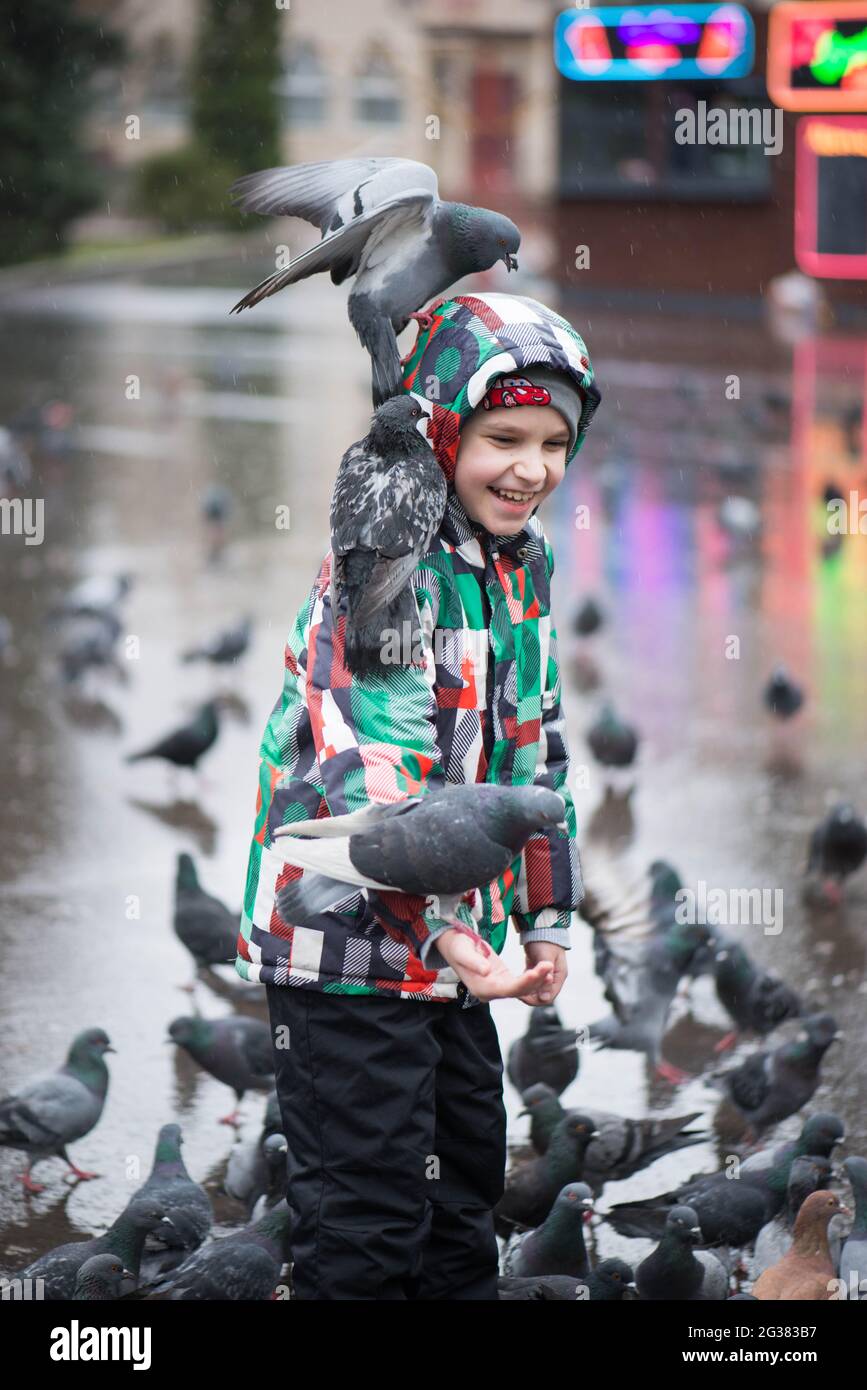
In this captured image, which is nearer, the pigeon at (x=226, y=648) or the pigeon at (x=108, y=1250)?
the pigeon at (x=108, y=1250)

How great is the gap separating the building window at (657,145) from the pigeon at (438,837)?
23.3 metres

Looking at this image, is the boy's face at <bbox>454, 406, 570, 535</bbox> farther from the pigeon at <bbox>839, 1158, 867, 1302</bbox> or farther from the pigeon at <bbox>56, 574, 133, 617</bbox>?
the pigeon at <bbox>56, 574, 133, 617</bbox>

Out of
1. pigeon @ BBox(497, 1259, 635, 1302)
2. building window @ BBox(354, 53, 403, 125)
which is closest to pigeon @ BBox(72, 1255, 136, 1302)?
pigeon @ BBox(497, 1259, 635, 1302)

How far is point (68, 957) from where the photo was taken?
4816 millimetres

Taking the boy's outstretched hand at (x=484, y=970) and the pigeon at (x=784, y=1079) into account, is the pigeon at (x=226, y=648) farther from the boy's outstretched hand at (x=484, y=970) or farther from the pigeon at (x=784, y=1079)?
the boy's outstretched hand at (x=484, y=970)

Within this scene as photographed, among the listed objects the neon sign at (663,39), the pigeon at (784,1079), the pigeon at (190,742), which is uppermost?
the neon sign at (663,39)

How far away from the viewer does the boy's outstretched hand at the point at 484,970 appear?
2473 mm

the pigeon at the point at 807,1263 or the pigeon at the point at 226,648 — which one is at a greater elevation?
the pigeon at the point at 226,648

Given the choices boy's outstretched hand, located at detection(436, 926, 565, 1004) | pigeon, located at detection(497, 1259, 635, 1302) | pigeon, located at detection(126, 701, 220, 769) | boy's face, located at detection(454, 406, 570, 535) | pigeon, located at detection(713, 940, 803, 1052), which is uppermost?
Answer: boy's face, located at detection(454, 406, 570, 535)

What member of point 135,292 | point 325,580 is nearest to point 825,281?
point 135,292

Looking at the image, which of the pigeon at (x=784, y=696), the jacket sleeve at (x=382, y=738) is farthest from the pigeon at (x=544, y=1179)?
the pigeon at (x=784, y=696)

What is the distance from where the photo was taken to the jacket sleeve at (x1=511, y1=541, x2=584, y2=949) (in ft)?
9.82

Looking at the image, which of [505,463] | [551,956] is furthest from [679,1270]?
[505,463]

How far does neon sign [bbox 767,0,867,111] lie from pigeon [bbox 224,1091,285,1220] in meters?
21.6
